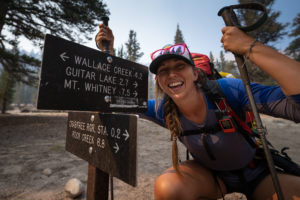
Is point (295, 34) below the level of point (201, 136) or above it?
above

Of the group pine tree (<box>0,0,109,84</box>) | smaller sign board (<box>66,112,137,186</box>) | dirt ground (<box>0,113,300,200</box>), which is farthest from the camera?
pine tree (<box>0,0,109,84</box>)

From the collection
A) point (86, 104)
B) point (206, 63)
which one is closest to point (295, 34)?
point (206, 63)

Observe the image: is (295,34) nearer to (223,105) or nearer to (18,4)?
(223,105)

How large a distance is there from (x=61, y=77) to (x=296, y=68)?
5.12 feet

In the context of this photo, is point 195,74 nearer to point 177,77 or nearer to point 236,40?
point 177,77

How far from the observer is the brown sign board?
1.04 m

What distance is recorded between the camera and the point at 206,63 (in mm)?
1979

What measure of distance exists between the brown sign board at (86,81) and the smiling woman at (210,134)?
1.15ft

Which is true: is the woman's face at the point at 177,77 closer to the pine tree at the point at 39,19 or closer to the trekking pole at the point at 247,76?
the trekking pole at the point at 247,76

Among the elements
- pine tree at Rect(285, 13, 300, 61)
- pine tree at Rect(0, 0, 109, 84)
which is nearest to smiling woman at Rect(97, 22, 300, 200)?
pine tree at Rect(0, 0, 109, 84)

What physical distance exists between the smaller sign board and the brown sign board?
200mm

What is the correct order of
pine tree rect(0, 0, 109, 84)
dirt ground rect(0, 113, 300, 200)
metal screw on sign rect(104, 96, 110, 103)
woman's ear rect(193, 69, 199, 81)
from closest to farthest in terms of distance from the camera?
metal screw on sign rect(104, 96, 110, 103) → woman's ear rect(193, 69, 199, 81) → dirt ground rect(0, 113, 300, 200) → pine tree rect(0, 0, 109, 84)

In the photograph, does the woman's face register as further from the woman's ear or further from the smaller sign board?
the smaller sign board

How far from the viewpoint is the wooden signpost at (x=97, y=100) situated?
3.34 ft
